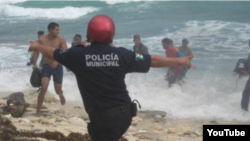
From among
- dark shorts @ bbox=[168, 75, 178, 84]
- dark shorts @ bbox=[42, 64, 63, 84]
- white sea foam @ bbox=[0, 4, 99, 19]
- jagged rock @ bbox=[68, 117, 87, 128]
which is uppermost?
white sea foam @ bbox=[0, 4, 99, 19]

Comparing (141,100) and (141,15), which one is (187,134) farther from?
(141,15)

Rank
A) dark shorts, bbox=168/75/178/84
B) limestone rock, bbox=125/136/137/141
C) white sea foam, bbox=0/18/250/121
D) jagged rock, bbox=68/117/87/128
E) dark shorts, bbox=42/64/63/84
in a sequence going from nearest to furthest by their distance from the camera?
limestone rock, bbox=125/136/137/141
jagged rock, bbox=68/117/87/128
dark shorts, bbox=42/64/63/84
white sea foam, bbox=0/18/250/121
dark shorts, bbox=168/75/178/84

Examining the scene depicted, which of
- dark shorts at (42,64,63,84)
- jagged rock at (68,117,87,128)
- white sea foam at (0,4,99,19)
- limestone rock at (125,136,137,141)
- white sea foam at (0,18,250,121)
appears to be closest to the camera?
limestone rock at (125,136,137,141)

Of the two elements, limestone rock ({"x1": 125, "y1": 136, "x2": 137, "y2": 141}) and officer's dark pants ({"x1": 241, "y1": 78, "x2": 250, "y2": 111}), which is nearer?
limestone rock ({"x1": 125, "y1": 136, "x2": 137, "y2": 141})

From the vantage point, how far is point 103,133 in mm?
3514

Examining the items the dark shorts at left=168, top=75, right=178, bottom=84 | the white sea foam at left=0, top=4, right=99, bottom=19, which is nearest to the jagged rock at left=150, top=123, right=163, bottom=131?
the dark shorts at left=168, top=75, right=178, bottom=84

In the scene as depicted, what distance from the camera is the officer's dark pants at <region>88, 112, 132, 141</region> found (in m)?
3.49

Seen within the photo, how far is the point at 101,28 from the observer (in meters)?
3.46

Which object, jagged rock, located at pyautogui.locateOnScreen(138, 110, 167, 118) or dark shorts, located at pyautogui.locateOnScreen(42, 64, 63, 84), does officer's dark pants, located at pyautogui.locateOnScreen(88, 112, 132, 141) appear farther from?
jagged rock, located at pyautogui.locateOnScreen(138, 110, 167, 118)

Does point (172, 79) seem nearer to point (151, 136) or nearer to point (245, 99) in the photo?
point (245, 99)

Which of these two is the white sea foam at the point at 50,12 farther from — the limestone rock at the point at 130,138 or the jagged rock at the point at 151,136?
the limestone rock at the point at 130,138

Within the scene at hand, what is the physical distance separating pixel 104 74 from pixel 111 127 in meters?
0.46

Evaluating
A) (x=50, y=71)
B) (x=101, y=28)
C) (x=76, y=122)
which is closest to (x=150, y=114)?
(x=76, y=122)

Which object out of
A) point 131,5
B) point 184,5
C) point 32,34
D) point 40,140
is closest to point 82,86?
point 40,140
